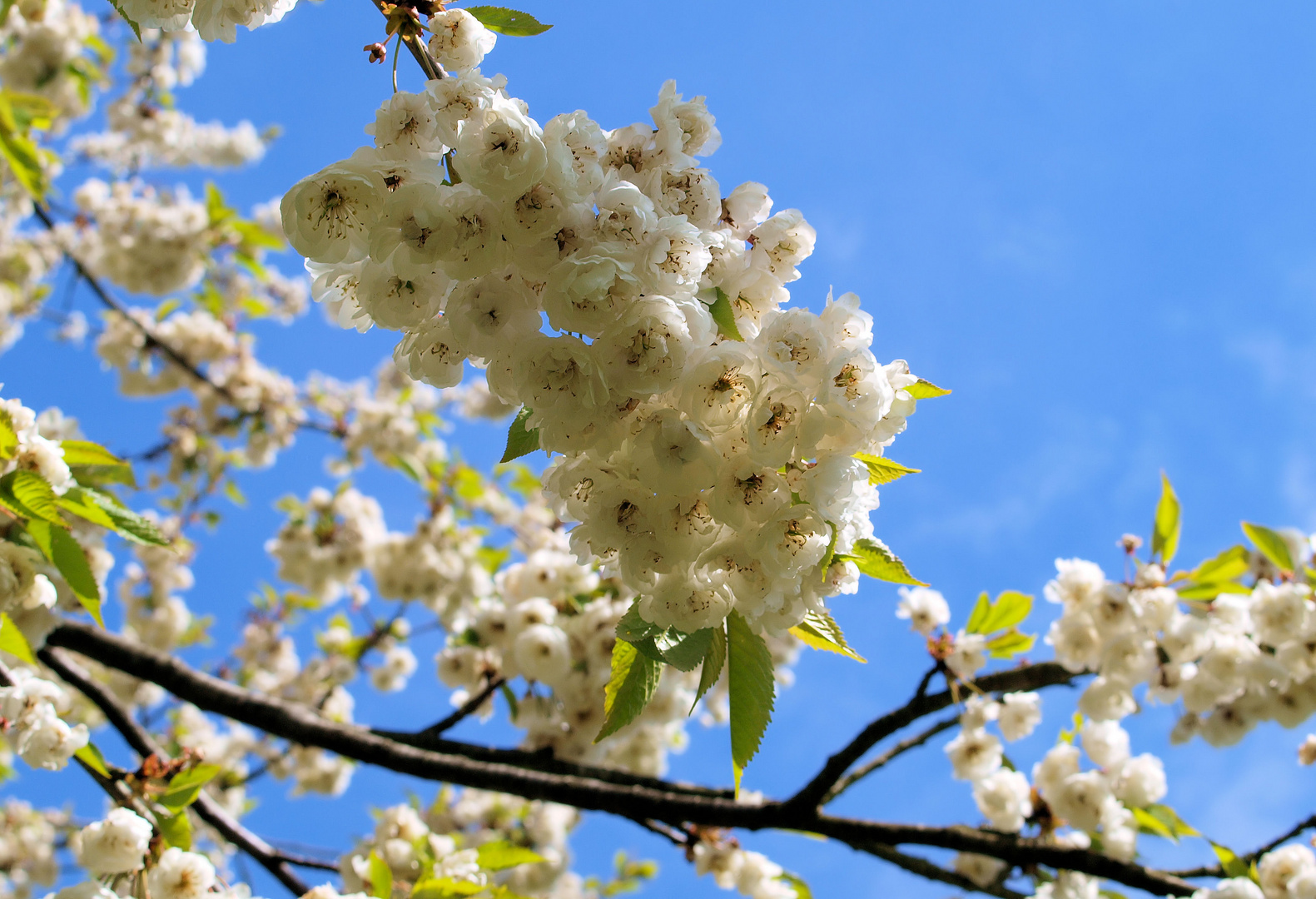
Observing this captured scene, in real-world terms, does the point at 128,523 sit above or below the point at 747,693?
above

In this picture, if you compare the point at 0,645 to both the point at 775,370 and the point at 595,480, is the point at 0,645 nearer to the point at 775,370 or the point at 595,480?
the point at 595,480

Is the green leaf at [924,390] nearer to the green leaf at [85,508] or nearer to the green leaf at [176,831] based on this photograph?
the green leaf at [85,508]

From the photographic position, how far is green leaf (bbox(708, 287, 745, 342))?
1.48 metres

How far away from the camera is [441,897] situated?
8.91ft

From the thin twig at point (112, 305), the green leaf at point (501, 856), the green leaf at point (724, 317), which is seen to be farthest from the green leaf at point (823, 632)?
the thin twig at point (112, 305)

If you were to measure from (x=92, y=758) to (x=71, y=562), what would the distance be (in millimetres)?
861

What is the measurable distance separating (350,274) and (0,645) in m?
1.60

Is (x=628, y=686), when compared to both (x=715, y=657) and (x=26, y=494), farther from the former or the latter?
(x=26, y=494)

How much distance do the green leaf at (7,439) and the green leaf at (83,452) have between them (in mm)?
271

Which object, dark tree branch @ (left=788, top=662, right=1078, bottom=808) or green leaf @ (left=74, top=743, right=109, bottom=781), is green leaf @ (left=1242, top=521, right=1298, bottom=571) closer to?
dark tree branch @ (left=788, top=662, right=1078, bottom=808)

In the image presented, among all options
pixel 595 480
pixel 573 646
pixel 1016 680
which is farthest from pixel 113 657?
pixel 1016 680

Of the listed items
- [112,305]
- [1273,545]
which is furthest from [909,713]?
[112,305]

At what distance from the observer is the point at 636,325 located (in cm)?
135

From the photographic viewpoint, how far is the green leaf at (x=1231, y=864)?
3225 mm
